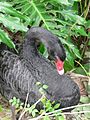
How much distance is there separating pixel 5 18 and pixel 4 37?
0.13 meters

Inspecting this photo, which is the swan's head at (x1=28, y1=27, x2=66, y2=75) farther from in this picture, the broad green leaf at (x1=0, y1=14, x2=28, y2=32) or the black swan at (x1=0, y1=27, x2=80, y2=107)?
the broad green leaf at (x1=0, y1=14, x2=28, y2=32)

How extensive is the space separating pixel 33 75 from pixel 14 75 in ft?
0.40

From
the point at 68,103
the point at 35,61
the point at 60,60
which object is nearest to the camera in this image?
the point at 60,60

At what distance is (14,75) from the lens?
8.50 feet

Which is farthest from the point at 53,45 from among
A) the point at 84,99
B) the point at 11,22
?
the point at 84,99

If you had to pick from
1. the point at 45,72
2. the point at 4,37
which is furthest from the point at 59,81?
the point at 4,37

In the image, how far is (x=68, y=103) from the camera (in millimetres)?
2568

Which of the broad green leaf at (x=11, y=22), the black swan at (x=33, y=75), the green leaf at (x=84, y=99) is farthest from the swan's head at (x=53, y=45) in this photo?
the green leaf at (x=84, y=99)

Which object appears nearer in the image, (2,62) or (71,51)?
(2,62)

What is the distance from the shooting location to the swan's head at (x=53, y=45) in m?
2.37

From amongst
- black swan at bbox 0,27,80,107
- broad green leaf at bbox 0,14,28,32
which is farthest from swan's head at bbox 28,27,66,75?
broad green leaf at bbox 0,14,28,32

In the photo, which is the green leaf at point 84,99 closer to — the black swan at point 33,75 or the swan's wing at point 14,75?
the black swan at point 33,75

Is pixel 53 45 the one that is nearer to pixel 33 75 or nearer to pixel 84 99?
pixel 33 75

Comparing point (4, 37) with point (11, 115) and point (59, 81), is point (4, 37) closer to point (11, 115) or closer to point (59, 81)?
point (59, 81)
